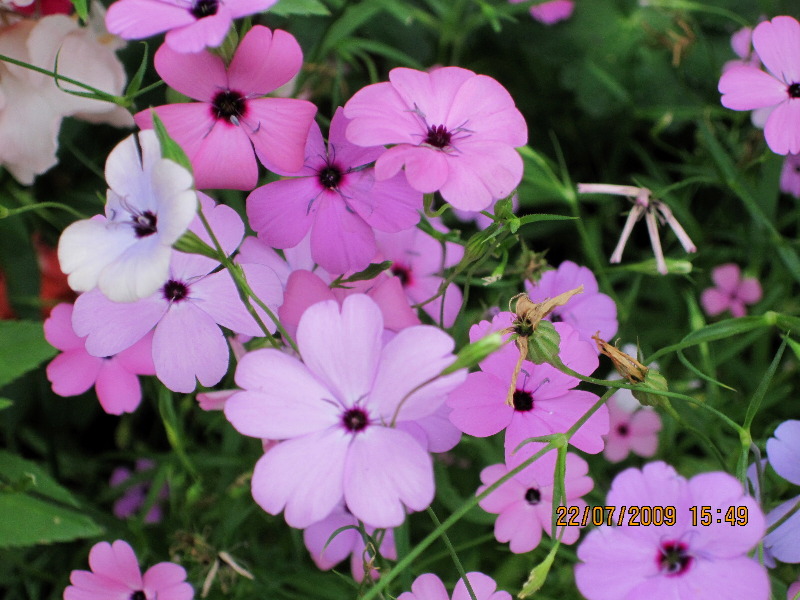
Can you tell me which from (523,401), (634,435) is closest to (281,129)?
(523,401)

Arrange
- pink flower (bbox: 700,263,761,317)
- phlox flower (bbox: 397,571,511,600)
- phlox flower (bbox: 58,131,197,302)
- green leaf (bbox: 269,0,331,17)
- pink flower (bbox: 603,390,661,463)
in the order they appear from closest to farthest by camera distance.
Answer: phlox flower (bbox: 58,131,197,302) < phlox flower (bbox: 397,571,511,600) < green leaf (bbox: 269,0,331,17) < pink flower (bbox: 603,390,661,463) < pink flower (bbox: 700,263,761,317)

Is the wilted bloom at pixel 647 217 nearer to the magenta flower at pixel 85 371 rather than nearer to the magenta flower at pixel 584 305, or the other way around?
the magenta flower at pixel 584 305

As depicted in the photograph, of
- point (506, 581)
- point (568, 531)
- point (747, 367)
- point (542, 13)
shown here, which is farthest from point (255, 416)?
point (542, 13)

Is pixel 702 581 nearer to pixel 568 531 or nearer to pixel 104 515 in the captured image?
pixel 568 531

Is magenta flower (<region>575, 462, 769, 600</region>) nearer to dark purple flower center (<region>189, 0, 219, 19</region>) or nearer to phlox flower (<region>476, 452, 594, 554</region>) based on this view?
phlox flower (<region>476, 452, 594, 554</region>)

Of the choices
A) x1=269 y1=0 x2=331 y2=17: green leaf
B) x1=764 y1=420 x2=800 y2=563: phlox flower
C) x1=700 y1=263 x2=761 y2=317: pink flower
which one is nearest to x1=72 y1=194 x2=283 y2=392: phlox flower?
x1=269 y1=0 x2=331 y2=17: green leaf
